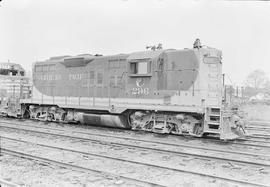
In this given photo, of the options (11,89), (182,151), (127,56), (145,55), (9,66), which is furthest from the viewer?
(9,66)

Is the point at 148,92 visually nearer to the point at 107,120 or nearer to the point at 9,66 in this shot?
the point at 107,120

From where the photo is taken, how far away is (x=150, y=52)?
12.1 meters

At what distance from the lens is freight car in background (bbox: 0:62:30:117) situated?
17.2 meters

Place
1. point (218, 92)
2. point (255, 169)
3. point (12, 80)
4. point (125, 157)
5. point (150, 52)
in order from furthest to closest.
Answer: point (12, 80), point (150, 52), point (218, 92), point (125, 157), point (255, 169)

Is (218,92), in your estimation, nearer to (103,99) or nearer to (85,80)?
(103,99)

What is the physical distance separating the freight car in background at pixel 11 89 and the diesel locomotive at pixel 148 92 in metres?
2.45

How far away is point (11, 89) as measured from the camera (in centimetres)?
1788

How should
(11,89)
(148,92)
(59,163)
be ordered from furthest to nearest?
(11,89) < (148,92) < (59,163)

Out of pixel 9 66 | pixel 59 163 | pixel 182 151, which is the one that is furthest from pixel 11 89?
pixel 182 151

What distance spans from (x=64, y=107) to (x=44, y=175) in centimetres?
868

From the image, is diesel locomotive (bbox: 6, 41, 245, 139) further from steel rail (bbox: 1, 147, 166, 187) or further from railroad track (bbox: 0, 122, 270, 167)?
steel rail (bbox: 1, 147, 166, 187)

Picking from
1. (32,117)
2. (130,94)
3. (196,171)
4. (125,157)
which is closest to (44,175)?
(125,157)

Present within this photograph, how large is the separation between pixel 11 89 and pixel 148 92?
32.3 feet

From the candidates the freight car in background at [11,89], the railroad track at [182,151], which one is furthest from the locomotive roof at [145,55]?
the freight car in background at [11,89]
